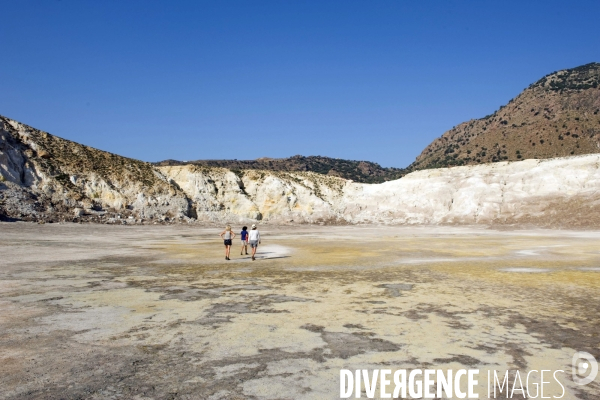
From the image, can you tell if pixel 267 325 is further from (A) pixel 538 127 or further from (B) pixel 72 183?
(A) pixel 538 127

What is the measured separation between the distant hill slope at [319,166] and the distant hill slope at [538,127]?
17.9 m

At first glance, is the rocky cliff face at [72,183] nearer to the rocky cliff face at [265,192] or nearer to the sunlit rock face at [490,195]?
the rocky cliff face at [265,192]

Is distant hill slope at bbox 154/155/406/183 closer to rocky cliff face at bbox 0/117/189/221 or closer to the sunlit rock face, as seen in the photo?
the sunlit rock face

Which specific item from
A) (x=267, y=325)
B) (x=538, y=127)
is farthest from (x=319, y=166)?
(x=267, y=325)

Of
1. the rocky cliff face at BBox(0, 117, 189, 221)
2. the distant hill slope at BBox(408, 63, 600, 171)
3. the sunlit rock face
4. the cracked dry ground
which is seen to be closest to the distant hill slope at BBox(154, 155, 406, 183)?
the distant hill slope at BBox(408, 63, 600, 171)

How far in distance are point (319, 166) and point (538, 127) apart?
70.9 metres

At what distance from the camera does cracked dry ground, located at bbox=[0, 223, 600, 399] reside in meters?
6.50

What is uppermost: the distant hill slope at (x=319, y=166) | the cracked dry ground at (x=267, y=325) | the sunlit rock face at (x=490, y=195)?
the distant hill slope at (x=319, y=166)

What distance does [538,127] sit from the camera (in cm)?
10088

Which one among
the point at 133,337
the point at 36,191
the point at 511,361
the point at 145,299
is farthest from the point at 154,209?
the point at 511,361

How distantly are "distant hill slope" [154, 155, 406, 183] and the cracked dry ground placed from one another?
4439 inches

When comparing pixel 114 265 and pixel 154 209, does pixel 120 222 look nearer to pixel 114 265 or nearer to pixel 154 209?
pixel 154 209

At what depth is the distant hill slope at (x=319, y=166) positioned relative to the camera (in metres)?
134

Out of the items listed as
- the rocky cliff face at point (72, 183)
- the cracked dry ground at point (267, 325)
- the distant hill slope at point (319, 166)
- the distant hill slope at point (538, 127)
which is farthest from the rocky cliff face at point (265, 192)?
the distant hill slope at point (319, 166)
